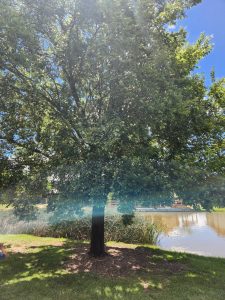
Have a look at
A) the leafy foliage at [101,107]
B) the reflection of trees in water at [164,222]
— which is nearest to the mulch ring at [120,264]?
Result: the leafy foliage at [101,107]

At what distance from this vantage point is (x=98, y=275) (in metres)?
8.22

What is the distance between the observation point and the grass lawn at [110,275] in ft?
22.7

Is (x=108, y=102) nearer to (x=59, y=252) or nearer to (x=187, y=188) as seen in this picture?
(x=187, y=188)

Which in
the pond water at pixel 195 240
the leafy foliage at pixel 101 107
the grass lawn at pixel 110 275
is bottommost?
the grass lawn at pixel 110 275

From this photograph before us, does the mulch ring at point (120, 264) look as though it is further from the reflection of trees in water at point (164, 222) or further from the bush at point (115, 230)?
the reflection of trees in water at point (164, 222)

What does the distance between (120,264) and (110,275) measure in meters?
1.03

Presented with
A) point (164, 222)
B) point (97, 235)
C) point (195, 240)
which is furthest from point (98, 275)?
point (164, 222)

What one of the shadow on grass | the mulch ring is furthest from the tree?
the shadow on grass

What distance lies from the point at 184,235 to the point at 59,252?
26.0 ft

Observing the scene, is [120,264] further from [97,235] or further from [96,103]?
[96,103]

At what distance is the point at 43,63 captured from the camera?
884 cm

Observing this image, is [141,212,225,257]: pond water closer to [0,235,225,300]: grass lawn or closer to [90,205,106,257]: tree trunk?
[0,235,225,300]: grass lawn

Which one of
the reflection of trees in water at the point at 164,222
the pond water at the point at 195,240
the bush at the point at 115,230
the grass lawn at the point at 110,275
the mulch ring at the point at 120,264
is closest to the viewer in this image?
the grass lawn at the point at 110,275

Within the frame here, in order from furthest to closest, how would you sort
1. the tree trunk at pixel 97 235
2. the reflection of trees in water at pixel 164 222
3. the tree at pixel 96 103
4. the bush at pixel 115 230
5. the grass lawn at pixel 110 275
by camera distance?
the reflection of trees in water at pixel 164 222 < the bush at pixel 115 230 < the tree trunk at pixel 97 235 < the tree at pixel 96 103 < the grass lawn at pixel 110 275
